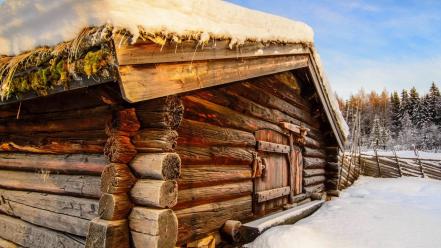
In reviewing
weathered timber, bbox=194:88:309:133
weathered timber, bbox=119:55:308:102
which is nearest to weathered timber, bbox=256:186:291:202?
weathered timber, bbox=194:88:309:133

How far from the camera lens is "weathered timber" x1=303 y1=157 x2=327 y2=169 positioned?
752 cm

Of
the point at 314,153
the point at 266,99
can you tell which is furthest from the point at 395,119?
the point at 266,99

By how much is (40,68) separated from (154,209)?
154cm

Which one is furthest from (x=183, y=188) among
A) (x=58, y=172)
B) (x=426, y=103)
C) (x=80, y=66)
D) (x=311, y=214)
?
(x=426, y=103)

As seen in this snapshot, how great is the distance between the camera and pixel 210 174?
12.6 feet

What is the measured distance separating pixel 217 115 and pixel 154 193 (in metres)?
1.63

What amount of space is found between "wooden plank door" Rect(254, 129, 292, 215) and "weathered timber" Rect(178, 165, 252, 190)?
0.55 metres

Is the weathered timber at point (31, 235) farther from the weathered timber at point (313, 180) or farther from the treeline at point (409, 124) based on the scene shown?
the treeline at point (409, 124)

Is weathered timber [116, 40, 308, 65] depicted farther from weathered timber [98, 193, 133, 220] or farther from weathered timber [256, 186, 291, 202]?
weathered timber [256, 186, 291, 202]

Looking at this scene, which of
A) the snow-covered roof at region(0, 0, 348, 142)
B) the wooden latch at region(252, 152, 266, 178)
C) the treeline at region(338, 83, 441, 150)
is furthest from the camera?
the treeline at region(338, 83, 441, 150)

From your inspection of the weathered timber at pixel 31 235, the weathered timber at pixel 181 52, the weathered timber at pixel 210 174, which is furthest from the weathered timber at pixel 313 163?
the weathered timber at pixel 31 235

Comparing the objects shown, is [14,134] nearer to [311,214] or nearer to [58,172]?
[58,172]

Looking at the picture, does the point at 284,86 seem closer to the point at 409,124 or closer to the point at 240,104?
the point at 240,104

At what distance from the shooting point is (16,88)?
299cm
